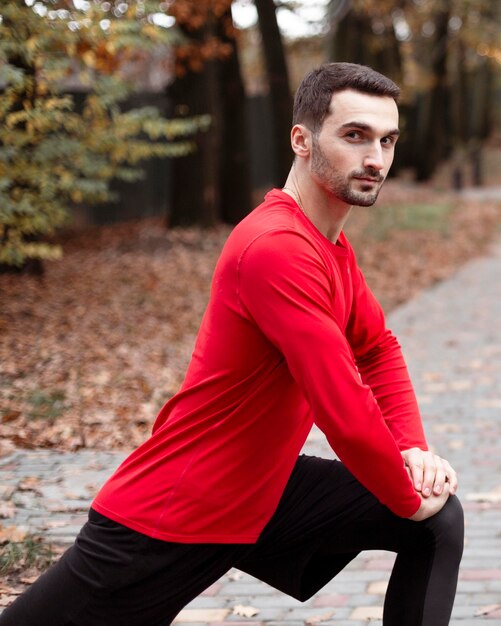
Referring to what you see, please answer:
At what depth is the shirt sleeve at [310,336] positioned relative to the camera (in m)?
2.52

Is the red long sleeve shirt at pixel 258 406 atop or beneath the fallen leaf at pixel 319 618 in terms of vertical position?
atop

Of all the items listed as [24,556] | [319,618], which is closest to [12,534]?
[24,556]

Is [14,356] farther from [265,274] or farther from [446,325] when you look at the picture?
[265,274]

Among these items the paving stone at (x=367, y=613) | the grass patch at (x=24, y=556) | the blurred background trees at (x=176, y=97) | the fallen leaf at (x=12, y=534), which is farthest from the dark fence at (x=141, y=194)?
the paving stone at (x=367, y=613)

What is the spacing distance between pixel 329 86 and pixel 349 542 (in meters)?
1.20

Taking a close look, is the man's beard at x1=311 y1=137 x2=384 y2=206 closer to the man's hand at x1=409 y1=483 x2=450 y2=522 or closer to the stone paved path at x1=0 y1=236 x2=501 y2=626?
the man's hand at x1=409 y1=483 x2=450 y2=522

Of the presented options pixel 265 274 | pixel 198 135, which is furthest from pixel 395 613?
pixel 198 135

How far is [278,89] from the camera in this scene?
19625 millimetres

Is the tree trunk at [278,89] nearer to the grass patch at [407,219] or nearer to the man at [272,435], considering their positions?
the grass patch at [407,219]

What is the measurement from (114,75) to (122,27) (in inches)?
108

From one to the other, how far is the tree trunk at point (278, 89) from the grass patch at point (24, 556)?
14.9 meters

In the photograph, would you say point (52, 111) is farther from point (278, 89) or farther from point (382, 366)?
point (278, 89)

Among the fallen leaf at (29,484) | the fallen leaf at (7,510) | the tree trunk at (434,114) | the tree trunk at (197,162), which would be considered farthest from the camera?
the tree trunk at (434,114)

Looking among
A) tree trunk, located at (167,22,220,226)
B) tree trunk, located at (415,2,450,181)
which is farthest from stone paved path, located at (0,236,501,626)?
tree trunk, located at (415,2,450,181)
